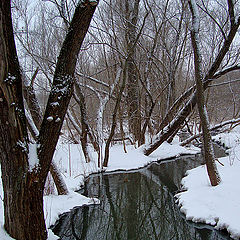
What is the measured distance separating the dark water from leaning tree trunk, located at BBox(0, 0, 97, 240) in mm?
1825

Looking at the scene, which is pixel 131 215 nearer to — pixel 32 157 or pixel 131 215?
pixel 131 215

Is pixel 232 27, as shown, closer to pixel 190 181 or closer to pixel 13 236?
pixel 190 181

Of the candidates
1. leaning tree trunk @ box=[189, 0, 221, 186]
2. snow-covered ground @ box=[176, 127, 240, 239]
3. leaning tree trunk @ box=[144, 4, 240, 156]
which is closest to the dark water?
snow-covered ground @ box=[176, 127, 240, 239]

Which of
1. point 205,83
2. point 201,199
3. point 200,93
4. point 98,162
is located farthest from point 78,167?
point 205,83

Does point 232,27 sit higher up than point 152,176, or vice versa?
point 232,27

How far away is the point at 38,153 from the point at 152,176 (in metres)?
5.78

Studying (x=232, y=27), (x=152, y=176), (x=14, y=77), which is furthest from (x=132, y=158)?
(x=14, y=77)

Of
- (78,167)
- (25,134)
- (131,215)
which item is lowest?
(131,215)

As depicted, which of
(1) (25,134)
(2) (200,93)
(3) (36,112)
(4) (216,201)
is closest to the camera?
(1) (25,134)

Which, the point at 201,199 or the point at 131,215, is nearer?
the point at 201,199

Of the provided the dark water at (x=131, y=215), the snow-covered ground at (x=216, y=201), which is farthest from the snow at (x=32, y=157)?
the snow-covered ground at (x=216, y=201)

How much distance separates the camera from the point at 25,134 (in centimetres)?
251

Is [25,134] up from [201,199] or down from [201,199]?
up

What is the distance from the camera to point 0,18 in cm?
222
